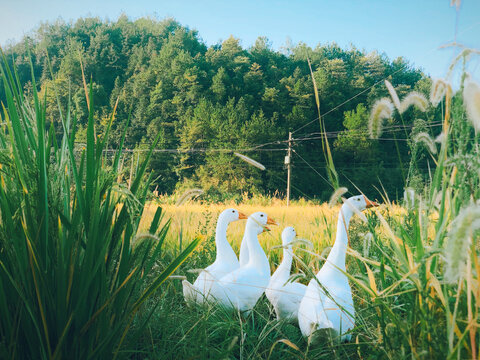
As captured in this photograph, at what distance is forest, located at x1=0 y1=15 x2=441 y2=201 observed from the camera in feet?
75.0

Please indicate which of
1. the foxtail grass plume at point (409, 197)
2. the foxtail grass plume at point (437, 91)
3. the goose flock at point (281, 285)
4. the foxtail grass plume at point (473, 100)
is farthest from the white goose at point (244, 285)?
the foxtail grass plume at point (473, 100)

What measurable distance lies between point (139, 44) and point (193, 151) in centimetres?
1312

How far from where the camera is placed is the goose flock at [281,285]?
168cm

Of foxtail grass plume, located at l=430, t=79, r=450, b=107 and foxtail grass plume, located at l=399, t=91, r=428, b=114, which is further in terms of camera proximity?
foxtail grass plume, located at l=399, t=91, r=428, b=114

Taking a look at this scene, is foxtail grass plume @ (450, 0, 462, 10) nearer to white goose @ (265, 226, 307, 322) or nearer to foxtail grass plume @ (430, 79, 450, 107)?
foxtail grass plume @ (430, 79, 450, 107)

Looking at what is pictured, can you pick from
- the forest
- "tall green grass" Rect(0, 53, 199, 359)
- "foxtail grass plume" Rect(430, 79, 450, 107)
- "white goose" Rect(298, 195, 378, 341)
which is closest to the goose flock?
"white goose" Rect(298, 195, 378, 341)

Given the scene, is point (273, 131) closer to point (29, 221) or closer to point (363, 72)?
point (363, 72)

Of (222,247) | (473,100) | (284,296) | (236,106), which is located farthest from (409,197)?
(236,106)

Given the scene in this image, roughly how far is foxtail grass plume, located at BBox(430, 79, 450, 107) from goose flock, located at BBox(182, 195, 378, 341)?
0.62 m

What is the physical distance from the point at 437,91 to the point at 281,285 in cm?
142

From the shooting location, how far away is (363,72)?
23.7 metres

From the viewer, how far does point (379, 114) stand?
1.34m

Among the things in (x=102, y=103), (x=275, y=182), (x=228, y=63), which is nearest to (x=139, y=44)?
(x=102, y=103)

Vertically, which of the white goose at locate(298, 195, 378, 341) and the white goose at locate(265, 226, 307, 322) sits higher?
the white goose at locate(298, 195, 378, 341)
